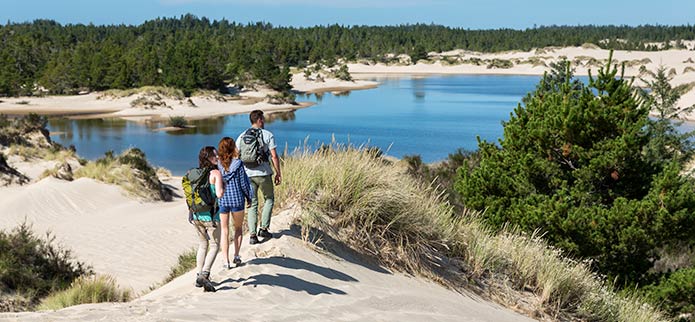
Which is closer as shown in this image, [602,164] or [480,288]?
[480,288]

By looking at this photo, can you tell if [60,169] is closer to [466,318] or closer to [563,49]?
[466,318]

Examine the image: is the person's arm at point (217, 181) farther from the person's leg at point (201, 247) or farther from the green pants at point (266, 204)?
the green pants at point (266, 204)

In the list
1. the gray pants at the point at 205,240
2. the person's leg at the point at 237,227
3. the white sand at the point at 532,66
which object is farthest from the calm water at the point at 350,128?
the white sand at the point at 532,66

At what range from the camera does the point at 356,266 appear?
783 centimetres

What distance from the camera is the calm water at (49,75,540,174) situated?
4188 cm

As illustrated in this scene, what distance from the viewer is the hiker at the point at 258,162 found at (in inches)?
296

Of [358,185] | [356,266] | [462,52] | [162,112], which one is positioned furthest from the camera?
[462,52]

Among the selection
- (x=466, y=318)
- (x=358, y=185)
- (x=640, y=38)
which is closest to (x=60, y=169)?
(x=358, y=185)

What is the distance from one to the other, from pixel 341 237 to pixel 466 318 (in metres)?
1.73

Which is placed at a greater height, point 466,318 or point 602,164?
point 602,164

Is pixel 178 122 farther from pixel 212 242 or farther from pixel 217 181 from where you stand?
pixel 217 181

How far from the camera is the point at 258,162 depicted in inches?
298

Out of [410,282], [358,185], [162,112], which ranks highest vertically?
[358,185]

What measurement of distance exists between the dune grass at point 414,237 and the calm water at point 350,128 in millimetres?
25030
